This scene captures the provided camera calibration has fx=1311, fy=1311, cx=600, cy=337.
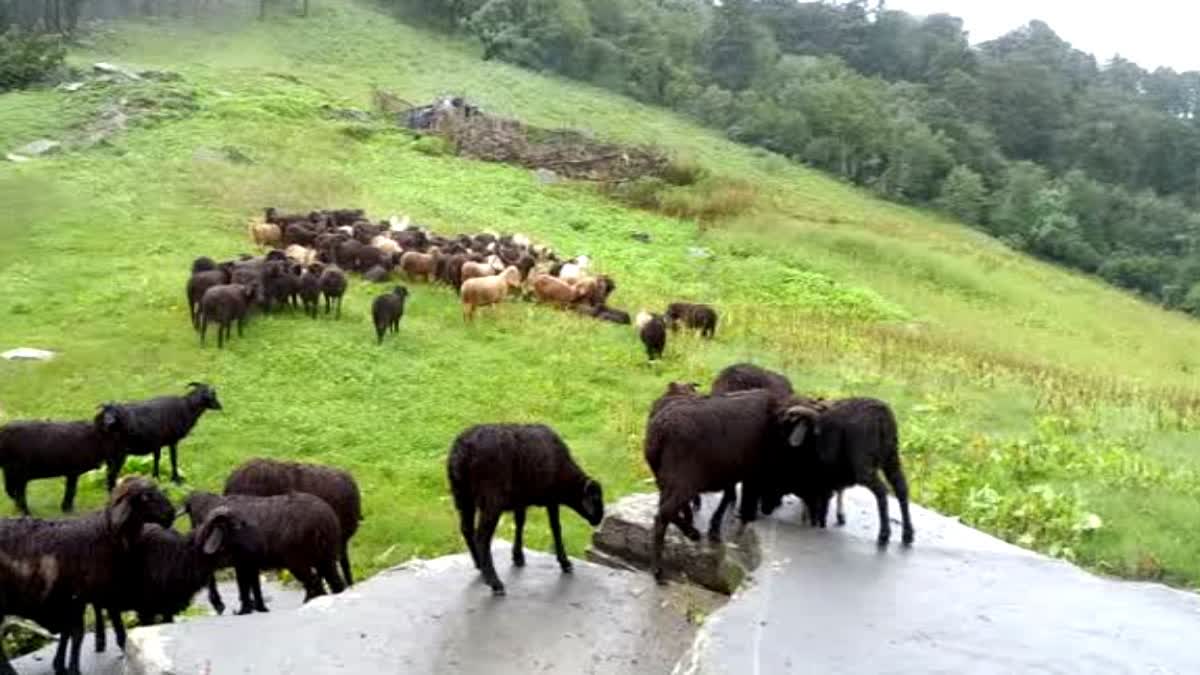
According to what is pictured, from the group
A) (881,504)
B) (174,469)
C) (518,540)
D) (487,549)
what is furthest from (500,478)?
(174,469)

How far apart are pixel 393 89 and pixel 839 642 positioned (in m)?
56.1

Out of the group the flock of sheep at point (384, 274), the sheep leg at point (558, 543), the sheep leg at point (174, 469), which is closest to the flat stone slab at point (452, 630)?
the sheep leg at point (558, 543)

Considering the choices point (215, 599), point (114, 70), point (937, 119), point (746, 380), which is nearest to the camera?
point (215, 599)

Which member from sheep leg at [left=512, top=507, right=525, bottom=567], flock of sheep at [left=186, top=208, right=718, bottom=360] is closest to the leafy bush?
flock of sheep at [left=186, top=208, right=718, bottom=360]

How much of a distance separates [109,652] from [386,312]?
11.7 meters

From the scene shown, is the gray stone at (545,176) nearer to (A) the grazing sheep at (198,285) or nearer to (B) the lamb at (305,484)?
(A) the grazing sheep at (198,285)

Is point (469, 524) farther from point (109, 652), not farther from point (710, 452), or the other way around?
point (109, 652)

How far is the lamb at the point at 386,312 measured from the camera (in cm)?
2209

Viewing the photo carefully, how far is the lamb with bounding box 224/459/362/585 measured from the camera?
1205 cm

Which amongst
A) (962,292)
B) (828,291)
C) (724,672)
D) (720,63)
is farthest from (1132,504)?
(720,63)

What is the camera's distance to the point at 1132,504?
1446 centimetres

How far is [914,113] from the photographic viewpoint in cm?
8512

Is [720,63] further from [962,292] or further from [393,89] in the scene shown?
[962,292]

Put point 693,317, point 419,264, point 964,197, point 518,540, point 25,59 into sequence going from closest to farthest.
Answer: point 518,540 → point 693,317 → point 419,264 → point 25,59 → point 964,197
